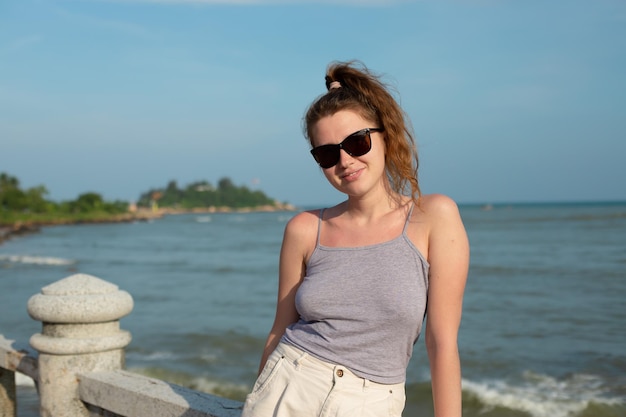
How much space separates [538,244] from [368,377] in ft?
101

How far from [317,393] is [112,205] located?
106905 millimetres

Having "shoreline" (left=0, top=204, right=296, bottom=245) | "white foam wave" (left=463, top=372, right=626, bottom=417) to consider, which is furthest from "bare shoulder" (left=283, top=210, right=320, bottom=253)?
"shoreline" (left=0, top=204, right=296, bottom=245)

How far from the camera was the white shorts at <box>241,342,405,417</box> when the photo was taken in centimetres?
197

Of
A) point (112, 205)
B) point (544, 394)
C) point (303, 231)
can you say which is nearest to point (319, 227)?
point (303, 231)

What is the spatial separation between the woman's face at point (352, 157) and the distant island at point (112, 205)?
46.2 m

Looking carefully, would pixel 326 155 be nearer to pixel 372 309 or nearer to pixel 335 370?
pixel 372 309

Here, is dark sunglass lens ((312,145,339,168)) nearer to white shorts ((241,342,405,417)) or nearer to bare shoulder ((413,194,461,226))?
bare shoulder ((413,194,461,226))

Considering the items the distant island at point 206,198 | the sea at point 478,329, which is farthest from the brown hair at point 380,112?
the distant island at point 206,198

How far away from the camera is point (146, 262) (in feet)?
91.2

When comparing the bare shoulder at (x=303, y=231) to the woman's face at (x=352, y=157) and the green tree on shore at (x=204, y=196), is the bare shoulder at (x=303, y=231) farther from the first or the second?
the green tree on shore at (x=204, y=196)

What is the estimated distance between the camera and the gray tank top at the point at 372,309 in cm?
201

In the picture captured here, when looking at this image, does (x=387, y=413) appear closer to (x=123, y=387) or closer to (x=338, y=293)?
(x=338, y=293)

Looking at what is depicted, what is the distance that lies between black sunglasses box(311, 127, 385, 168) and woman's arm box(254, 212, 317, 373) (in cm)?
26

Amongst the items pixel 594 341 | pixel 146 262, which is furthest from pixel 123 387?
pixel 146 262
